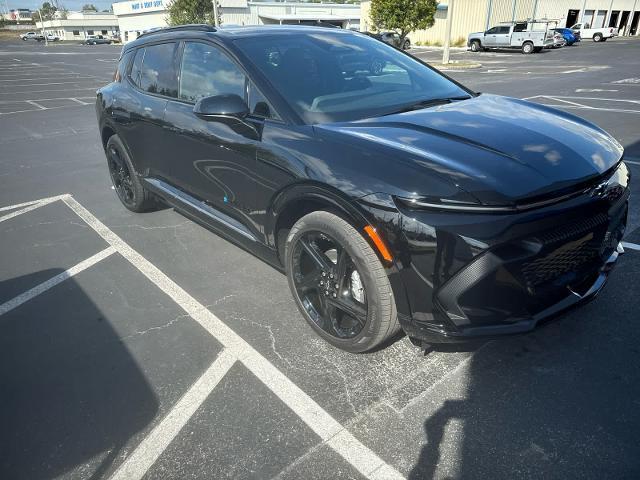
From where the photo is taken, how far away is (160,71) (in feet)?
13.1

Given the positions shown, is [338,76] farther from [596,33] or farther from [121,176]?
[596,33]

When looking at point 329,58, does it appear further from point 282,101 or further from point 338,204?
point 338,204

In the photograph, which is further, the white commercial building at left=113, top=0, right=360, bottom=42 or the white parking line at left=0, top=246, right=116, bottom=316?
the white commercial building at left=113, top=0, right=360, bottom=42

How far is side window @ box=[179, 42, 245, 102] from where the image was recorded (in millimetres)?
3076

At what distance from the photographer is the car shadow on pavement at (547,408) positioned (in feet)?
6.45

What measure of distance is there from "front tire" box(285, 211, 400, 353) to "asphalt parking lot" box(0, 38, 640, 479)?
170 millimetres

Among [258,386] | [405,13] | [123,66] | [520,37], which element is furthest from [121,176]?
[520,37]

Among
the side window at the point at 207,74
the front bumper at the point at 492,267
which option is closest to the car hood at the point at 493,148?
the front bumper at the point at 492,267

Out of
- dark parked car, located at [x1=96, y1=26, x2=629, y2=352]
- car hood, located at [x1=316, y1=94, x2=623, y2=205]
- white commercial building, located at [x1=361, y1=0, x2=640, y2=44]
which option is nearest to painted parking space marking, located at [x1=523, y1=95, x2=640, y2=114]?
dark parked car, located at [x1=96, y1=26, x2=629, y2=352]

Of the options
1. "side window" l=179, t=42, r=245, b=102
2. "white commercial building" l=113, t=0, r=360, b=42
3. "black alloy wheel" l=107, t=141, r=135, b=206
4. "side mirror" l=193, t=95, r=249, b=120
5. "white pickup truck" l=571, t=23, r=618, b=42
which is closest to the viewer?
"side mirror" l=193, t=95, r=249, b=120

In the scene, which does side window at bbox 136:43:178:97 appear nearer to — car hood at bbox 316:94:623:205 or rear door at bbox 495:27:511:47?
car hood at bbox 316:94:623:205

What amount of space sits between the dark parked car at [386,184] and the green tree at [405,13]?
2525cm

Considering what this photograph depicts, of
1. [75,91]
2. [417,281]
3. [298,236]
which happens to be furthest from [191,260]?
[75,91]

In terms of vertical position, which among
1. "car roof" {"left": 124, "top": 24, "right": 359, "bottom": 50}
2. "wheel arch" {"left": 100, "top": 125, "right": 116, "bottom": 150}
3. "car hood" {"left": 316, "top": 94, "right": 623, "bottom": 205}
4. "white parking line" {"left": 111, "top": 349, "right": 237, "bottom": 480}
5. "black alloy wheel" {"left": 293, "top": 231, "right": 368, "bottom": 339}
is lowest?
"white parking line" {"left": 111, "top": 349, "right": 237, "bottom": 480}
